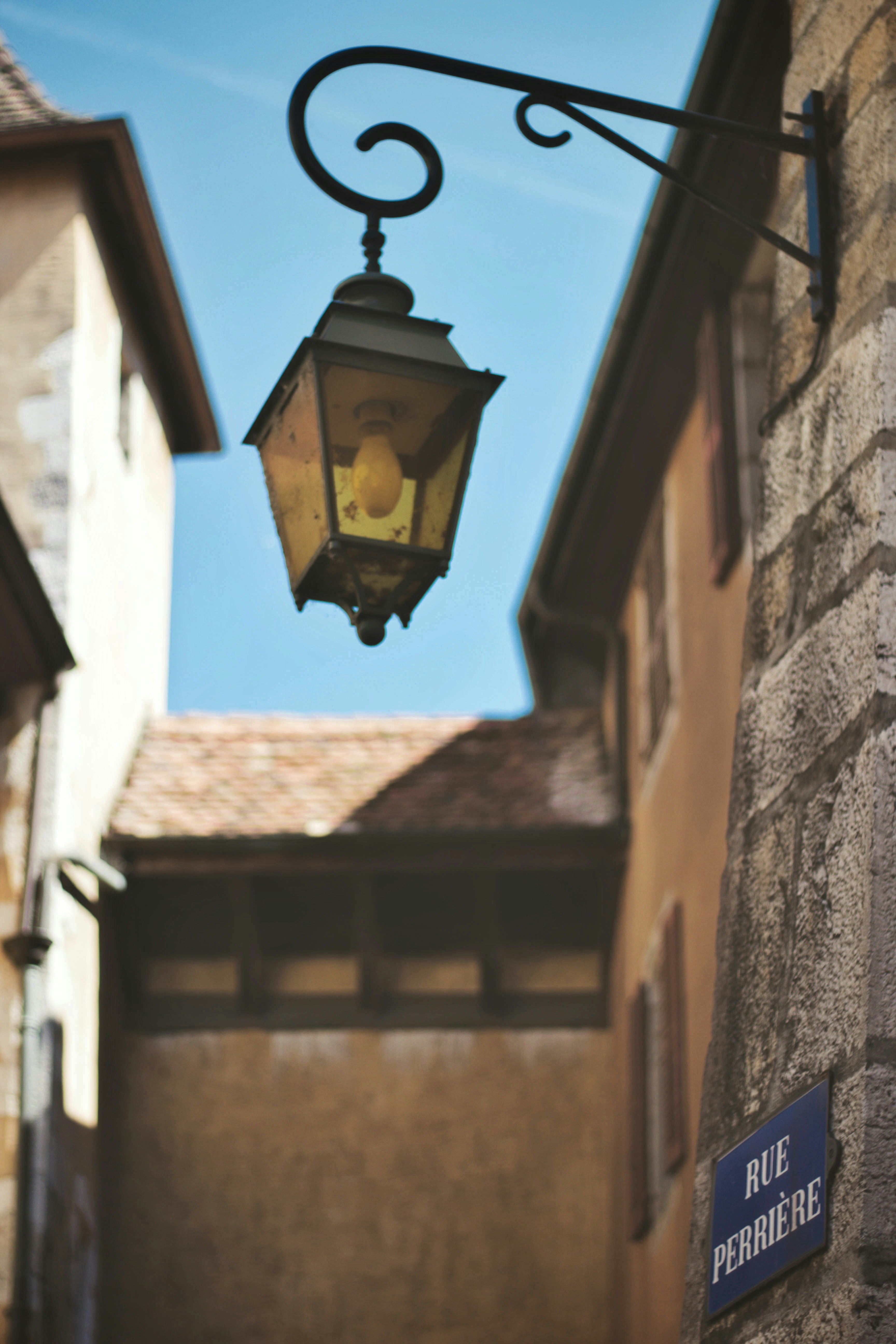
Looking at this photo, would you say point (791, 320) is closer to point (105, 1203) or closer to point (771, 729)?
point (771, 729)

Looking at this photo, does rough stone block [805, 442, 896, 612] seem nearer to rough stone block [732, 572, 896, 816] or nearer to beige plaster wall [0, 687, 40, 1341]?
rough stone block [732, 572, 896, 816]

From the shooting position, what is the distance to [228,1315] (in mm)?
9523

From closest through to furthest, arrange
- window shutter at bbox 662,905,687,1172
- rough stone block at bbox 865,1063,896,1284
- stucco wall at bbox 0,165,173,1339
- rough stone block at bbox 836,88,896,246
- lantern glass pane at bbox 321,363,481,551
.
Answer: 1. rough stone block at bbox 865,1063,896,1284
2. rough stone block at bbox 836,88,896,246
3. lantern glass pane at bbox 321,363,481,551
4. window shutter at bbox 662,905,687,1172
5. stucco wall at bbox 0,165,173,1339

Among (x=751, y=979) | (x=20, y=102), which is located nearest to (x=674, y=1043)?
(x=751, y=979)

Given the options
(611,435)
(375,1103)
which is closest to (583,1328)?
(375,1103)

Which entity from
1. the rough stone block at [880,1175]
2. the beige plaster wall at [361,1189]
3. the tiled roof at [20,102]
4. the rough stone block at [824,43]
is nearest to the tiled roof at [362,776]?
the beige plaster wall at [361,1189]

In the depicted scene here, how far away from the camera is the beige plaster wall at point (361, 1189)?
951 cm

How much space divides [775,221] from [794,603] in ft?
14.6

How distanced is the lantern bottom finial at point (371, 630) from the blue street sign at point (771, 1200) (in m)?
1.18

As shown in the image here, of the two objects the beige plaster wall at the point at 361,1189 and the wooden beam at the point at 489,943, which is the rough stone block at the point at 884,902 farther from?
the beige plaster wall at the point at 361,1189

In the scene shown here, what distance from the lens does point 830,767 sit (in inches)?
109

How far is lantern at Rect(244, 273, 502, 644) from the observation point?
3.27 metres

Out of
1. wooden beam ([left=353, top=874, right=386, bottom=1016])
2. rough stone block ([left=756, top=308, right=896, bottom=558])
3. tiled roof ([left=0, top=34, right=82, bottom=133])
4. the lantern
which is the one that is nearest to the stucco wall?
tiled roof ([left=0, top=34, right=82, bottom=133])

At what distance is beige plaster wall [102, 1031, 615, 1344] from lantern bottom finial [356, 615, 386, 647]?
7172mm
